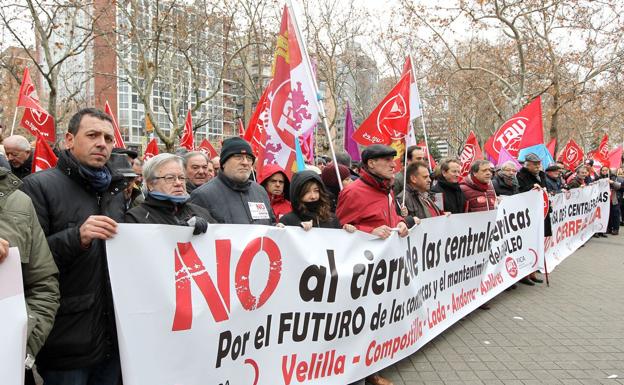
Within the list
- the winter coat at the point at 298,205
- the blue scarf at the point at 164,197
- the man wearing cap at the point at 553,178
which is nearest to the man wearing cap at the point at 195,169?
the winter coat at the point at 298,205

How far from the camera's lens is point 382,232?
3758 millimetres

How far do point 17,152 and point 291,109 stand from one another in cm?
340

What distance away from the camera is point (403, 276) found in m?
3.95

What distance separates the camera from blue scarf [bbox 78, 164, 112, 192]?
7.42 ft

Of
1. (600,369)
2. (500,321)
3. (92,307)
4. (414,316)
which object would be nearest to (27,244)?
(92,307)

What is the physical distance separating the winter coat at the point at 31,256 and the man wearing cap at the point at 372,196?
2436 millimetres

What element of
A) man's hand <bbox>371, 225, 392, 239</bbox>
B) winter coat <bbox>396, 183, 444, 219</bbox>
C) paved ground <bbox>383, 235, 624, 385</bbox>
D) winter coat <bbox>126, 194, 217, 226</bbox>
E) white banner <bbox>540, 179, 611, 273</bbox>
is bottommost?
paved ground <bbox>383, 235, 624, 385</bbox>

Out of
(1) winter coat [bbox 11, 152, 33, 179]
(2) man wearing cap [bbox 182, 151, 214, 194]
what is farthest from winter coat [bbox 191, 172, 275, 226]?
(1) winter coat [bbox 11, 152, 33, 179]

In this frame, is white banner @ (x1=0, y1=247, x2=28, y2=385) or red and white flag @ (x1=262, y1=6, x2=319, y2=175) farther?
red and white flag @ (x1=262, y1=6, x2=319, y2=175)

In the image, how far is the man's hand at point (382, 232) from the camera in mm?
3752

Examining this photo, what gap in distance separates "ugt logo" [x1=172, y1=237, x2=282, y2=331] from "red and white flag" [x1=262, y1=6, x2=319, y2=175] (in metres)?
1.37

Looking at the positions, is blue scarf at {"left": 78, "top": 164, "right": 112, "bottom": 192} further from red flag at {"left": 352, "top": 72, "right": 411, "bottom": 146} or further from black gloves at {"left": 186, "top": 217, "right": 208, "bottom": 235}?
red flag at {"left": 352, "top": 72, "right": 411, "bottom": 146}

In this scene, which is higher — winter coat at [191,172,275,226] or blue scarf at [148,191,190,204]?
blue scarf at [148,191,190,204]

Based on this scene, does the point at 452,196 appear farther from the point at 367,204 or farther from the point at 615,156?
the point at 615,156
